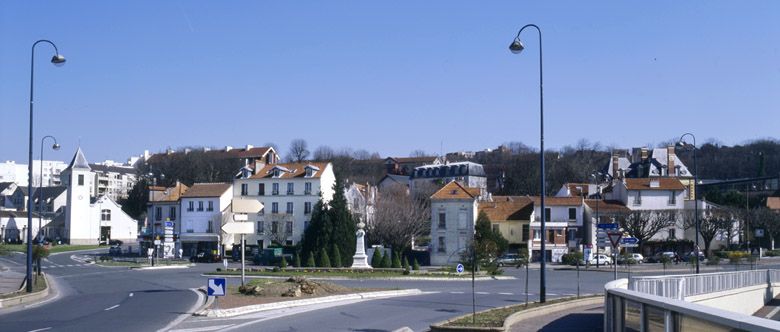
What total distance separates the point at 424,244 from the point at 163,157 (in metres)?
81.4

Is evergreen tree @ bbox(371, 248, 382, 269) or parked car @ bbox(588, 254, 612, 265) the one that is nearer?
evergreen tree @ bbox(371, 248, 382, 269)

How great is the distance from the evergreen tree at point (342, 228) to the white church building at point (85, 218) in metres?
49.6

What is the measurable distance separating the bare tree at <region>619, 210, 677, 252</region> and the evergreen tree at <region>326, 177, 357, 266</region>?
26631 millimetres

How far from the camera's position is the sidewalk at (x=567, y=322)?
23466 mm

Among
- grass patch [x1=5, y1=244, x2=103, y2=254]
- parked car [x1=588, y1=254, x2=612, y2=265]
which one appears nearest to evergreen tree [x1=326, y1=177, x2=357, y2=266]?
parked car [x1=588, y1=254, x2=612, y2=265]

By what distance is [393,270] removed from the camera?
57281mm

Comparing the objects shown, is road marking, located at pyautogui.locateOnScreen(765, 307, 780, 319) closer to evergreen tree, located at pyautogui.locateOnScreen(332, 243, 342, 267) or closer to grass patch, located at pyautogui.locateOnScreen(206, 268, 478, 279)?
grass patch, located at pyautogui.locateOnScreen(206, 268, 478, 279)

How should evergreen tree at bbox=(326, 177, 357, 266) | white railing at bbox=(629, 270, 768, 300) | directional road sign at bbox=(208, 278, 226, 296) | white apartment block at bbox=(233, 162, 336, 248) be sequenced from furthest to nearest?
white apartment block at bbox=(233, 162, 336, 248) < evergreen tree at bbox=(326, 177, 357, 266) < directional road sign at bbox=(208, 278, 226, 296) < white railing at bbox=(629, 270, 768, 300)

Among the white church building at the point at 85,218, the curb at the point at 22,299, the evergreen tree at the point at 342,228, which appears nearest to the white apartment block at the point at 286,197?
the evergreen tree at the point at 342,228

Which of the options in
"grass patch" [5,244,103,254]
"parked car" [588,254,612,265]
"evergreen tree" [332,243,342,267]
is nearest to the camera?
"evergreen tree" [332,243,342,267]

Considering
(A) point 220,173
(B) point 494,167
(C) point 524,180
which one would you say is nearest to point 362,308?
(C) point 524,180

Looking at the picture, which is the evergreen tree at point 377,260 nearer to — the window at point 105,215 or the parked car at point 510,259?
the parked car at point 510,259

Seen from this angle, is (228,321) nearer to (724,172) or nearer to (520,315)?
(520,315)

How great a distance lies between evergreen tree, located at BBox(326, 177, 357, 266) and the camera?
6875cm
